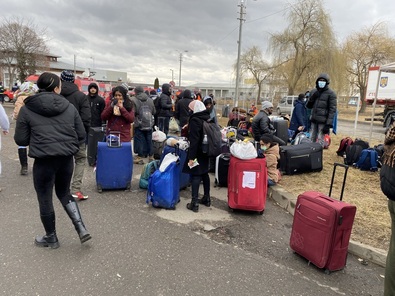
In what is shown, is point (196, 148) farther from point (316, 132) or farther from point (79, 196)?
point (316, 132)

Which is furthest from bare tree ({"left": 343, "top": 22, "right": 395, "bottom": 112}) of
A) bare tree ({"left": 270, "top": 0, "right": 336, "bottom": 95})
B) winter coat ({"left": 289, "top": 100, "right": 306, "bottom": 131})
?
winter coat ({"left": 289, "top": 100, "right": 306, "bottom": 131})

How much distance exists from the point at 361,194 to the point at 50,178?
4926 millimetres

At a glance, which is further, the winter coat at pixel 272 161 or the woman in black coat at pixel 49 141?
the winter coat at pixel 272 161

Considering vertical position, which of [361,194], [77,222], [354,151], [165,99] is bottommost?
[361,194]

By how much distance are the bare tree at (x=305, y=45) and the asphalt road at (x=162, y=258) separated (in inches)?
981

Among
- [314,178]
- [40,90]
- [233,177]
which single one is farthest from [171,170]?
[314,178]

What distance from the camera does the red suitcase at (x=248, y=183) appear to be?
4.32 metres

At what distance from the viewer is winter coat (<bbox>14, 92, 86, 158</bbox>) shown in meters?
2.98

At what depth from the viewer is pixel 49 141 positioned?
9.85 feet

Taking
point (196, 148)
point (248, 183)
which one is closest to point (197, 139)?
point (196, 148)

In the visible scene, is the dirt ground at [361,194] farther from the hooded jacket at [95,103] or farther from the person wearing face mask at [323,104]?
the hooded jacket at [95,103]

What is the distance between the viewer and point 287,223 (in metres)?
4.34

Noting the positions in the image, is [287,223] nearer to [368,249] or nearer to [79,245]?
[368,249]

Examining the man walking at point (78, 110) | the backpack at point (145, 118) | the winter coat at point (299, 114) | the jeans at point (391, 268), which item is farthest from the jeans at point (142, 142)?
the jeans at point (391, 268)
